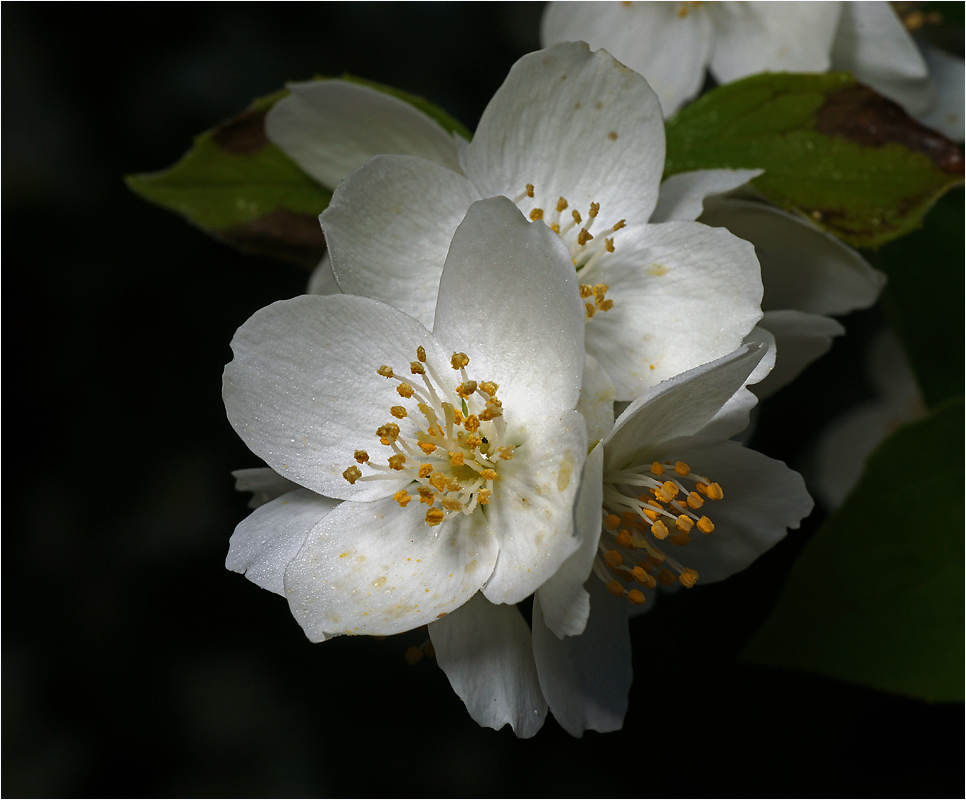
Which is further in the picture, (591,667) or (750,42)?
(750,42)

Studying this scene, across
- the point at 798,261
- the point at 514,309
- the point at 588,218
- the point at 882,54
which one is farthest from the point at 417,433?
the point at 882,54

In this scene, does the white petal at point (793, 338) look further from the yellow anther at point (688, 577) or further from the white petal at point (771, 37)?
the white petal at point (771, 37)

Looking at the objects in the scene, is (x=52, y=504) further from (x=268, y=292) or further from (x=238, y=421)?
(x=238, y=421)

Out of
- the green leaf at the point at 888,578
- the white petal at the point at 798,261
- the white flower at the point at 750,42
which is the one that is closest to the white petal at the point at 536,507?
the white petal at the point at 798,261

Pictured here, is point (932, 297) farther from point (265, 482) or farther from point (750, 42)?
point (265, 482)

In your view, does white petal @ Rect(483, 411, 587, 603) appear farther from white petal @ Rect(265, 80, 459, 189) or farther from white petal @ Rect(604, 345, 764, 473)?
white petal @ Rect(265, 80, 459, 189)
